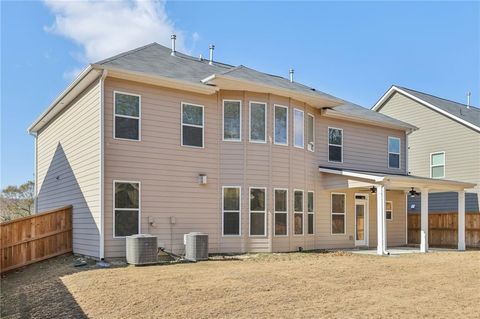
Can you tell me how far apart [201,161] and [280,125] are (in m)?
2.99

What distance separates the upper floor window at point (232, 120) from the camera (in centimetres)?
1370

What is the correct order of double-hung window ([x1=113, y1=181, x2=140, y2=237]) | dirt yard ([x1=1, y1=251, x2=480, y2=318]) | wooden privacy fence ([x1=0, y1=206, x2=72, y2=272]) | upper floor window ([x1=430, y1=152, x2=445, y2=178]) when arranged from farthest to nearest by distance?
1. upper floor window ([x1=430, y1=152, x2=445, y2=178])
2. double-hung window ([x1=113, y1=181, x2=140, y2=237])
3. wooden privacy fence ([x1=0, y1=206, x2=72, y2=272])
4. dirt yard ([x1=1, y1=251, x2=480, y2=318])

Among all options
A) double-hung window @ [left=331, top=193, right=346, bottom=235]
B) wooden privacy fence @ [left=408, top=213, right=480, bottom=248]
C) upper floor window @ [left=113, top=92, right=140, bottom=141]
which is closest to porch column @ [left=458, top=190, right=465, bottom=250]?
wooden privacy fence @ [left=408, top=213, right=480, bottom=248]

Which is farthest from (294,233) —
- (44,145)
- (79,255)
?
(44,145)

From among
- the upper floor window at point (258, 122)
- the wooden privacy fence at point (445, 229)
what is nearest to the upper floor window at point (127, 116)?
the upper floor window at point (258, 122)

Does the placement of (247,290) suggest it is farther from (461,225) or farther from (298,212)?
(461,225)

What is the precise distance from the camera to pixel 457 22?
14.7 metres

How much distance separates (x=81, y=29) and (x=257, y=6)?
18.1 ft

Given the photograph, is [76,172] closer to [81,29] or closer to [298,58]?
[81,29]

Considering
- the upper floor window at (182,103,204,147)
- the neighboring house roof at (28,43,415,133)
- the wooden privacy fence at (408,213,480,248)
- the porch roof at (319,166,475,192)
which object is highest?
→ the neighboring house roof at (28,43,415,133)

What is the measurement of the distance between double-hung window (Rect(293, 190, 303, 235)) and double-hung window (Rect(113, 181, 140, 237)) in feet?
17.3

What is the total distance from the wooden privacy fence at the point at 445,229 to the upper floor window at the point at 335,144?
6.05 m

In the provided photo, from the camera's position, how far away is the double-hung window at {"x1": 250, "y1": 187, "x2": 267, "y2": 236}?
13.6m

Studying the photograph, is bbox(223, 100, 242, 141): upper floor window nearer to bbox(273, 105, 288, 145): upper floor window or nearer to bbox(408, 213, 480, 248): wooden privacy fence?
bbox(273, 105, 288, 145): upper floor window
